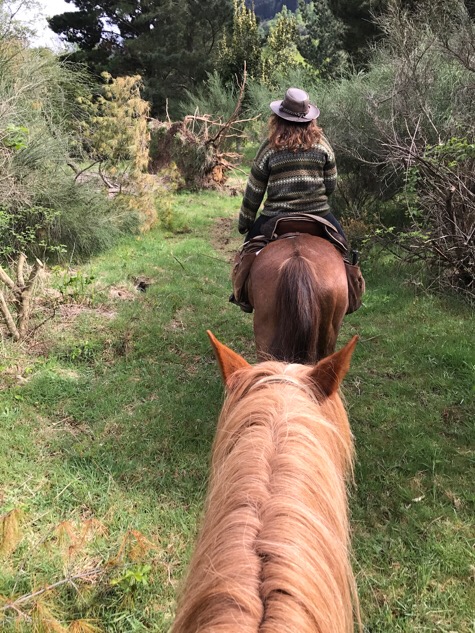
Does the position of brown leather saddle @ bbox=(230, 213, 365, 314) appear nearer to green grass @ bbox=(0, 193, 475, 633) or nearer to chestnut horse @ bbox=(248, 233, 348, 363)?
chestnut horse @ bbox=(248, 233, 348, 363)

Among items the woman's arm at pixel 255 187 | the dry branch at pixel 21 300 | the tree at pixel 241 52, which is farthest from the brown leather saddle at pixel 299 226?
the tree at pixel 241 52

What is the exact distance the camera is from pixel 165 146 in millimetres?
12523

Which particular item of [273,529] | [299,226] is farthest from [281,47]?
[273,529]

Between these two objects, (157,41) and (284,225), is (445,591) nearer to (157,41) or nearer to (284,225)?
(284,225)

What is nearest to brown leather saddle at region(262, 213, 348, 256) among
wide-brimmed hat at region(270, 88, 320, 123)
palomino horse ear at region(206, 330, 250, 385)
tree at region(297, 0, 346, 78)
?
wide-brimmed hat at region(270, 88, 320, 123)

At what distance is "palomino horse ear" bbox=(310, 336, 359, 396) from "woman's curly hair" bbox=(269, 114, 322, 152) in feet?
6.90

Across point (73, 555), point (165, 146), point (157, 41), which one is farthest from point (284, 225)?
point (157, 41)

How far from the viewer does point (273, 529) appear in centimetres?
87

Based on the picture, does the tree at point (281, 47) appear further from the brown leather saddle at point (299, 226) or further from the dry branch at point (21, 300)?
the brown leather saddle at point (299, 226)

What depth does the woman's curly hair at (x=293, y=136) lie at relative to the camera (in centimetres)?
303

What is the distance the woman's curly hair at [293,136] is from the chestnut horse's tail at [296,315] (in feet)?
3.55

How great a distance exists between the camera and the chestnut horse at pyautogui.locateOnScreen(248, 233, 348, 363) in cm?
238

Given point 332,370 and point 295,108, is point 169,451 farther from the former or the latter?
point 295,108

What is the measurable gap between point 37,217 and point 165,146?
6554 millimetres
